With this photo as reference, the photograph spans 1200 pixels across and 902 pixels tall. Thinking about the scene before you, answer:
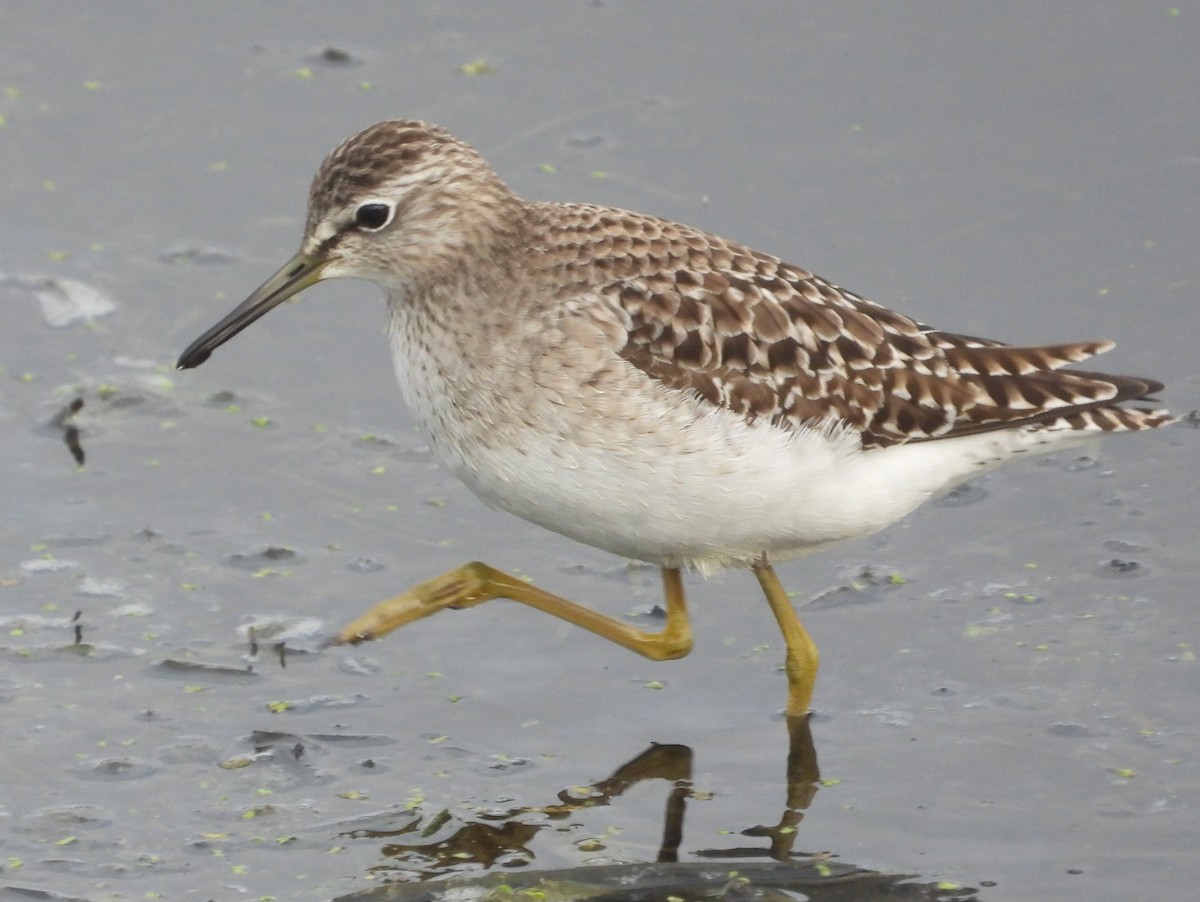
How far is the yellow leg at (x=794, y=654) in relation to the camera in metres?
9.06

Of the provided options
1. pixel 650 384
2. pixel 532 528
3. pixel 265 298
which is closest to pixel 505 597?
pixel 532 528

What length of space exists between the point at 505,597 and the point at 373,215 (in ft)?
6.00

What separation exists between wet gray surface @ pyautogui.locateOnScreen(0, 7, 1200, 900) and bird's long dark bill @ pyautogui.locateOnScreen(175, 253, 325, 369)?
1.27 metres

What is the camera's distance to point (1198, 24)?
44.1 feet

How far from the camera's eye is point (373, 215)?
8.80 meters

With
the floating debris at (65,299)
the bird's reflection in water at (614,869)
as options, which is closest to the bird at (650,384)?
the bird's reflection in water at (614,869)

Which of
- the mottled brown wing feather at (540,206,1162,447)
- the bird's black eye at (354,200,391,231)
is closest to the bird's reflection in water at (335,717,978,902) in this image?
the mottled brown wing feather at (540,206,1162,447)

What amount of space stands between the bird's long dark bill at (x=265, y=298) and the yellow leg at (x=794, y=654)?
234 cm

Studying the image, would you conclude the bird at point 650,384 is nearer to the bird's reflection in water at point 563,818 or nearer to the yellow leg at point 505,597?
the yellow leg at point 505,597

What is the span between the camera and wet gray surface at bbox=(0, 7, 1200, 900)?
8328 mm

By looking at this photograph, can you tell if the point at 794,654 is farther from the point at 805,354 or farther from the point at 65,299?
the point at 65,299

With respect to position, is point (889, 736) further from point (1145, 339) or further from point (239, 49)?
point (239, 49)

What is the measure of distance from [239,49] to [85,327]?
277 centimetres

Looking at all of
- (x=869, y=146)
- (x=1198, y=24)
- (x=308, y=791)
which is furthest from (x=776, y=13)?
(x=308, y=791)
